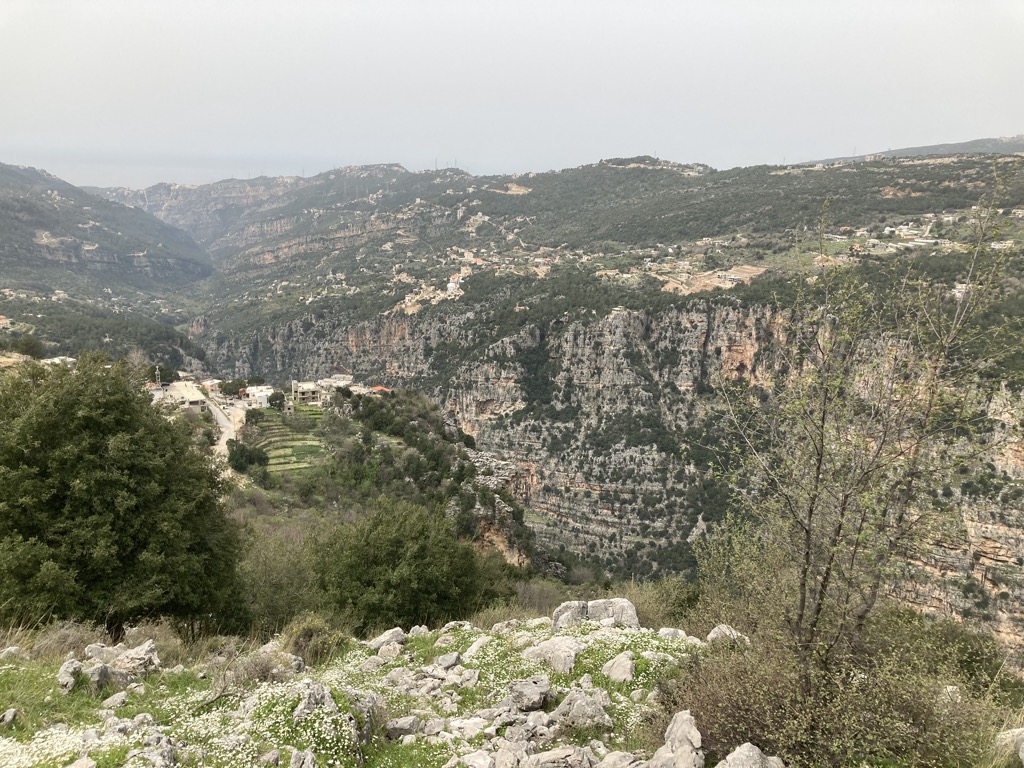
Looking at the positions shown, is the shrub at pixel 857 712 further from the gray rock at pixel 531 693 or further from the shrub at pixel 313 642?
the shrub at pixel 313 642

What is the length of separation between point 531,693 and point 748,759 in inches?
121

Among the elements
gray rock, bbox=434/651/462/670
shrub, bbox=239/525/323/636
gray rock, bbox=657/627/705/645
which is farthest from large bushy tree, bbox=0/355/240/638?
gray rock, bbox=657/627/705/645

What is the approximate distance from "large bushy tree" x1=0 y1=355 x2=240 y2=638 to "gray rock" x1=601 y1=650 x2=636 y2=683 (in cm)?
811

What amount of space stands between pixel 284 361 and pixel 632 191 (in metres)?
96.4

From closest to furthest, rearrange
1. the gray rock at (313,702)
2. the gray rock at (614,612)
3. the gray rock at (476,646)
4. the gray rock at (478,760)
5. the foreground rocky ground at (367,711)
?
the foreground rocky ground at (367,711) → the gray rock at (478,760) → the gray rock at (313,702) → the gray rock at (476,646) → the gray rock at (614,612)

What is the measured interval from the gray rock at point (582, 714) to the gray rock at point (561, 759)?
0.89 meters

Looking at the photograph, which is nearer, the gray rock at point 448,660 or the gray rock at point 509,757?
the gray rock at point 509,757

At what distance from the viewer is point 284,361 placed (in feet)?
361

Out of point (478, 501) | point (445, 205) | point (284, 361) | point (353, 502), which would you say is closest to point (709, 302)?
point (478, 501)

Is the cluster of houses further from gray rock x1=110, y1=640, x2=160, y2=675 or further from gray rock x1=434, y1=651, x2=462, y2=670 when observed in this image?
gray rock x1=434, y1=651, x2=462, y2=670

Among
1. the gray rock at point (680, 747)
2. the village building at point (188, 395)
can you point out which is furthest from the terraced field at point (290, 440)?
the gray rock at point (680, 747)

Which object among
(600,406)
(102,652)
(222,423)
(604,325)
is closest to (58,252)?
(222,423)

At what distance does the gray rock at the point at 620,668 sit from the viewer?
781 centimetres

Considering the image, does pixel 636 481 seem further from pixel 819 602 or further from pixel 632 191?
pixel 632 191
